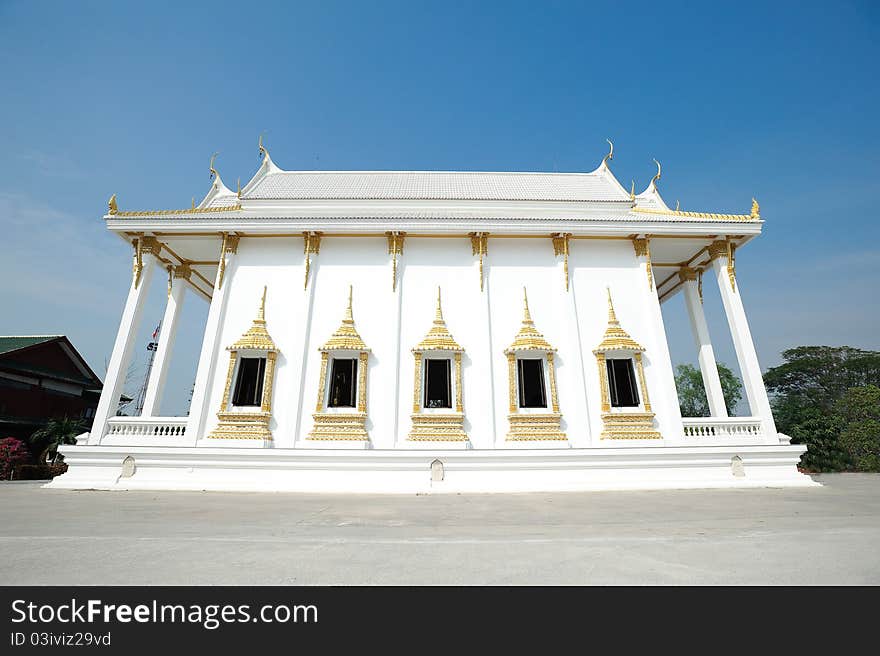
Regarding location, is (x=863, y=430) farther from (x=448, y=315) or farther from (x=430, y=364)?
(x=430, y=364)

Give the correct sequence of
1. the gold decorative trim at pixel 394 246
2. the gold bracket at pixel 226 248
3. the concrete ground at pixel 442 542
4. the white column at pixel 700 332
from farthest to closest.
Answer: the white column at pixel 700 332 → the gold decorative trim at pixel 394 246 → the gold bracket at pixel 226 248 → the concrete ground at pixel 442 542

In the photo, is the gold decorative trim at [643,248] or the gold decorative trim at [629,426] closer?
the gold decorative trim at [629,426]

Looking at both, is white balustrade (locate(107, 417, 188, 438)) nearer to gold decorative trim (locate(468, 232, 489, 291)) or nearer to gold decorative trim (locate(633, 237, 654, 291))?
gold decorative trim (locate(468, 232, 489, 291))

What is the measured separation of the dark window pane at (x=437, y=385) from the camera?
10.6 meters

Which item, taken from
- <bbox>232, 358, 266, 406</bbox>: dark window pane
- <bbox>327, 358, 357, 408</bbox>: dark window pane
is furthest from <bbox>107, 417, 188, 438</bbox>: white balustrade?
<bbox>327, 358, 357, 408</bbox>: dark window pane

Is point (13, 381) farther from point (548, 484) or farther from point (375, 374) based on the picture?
point (548, 484)

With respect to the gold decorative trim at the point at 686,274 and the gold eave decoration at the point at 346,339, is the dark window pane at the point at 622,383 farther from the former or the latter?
the gold eave decoration at the point at 346,339

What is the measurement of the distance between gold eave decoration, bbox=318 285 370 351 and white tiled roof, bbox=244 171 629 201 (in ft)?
15.1

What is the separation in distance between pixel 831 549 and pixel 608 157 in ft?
46.4

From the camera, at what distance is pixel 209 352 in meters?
10.6

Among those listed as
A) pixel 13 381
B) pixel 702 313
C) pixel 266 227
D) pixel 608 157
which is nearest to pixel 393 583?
pixel 266 227

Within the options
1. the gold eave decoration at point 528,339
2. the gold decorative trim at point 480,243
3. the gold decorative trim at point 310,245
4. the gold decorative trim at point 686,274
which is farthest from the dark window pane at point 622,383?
the gold decorative trim at point 310,245

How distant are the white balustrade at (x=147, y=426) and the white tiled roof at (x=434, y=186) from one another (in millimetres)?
7231
